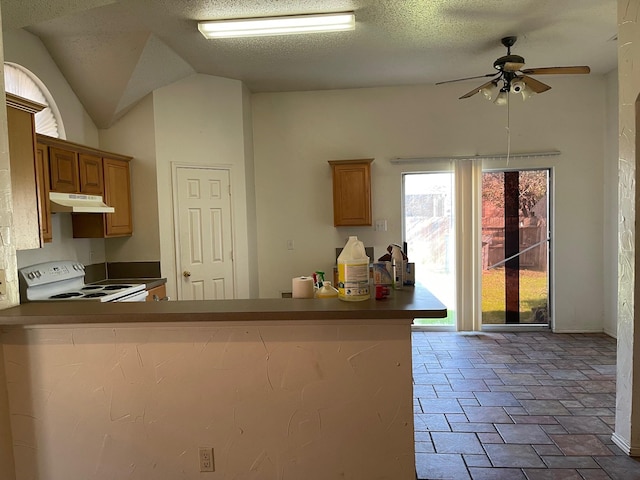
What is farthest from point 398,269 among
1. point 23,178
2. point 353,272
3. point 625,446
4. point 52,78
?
point 52,78

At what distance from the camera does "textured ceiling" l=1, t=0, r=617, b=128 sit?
115 inches

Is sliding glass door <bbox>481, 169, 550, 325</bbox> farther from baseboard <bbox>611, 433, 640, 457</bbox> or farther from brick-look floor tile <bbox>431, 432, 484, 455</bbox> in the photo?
brick-look floor tile <bbox>431, 432, 484, 455</bbox>

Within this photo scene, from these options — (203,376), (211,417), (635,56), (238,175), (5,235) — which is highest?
(635,56)

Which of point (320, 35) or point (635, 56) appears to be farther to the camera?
point (320, 35)

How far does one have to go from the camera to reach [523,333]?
473 cm

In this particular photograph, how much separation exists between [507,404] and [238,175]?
344cm

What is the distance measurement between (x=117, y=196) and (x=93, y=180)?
0.31 m

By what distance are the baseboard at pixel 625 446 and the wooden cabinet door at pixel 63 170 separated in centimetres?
434

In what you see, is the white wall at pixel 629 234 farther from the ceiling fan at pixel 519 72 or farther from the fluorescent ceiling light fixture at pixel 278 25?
the fluorescent ceiling light fixture at pixel 278 25

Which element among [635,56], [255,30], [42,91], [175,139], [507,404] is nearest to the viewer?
[635,56]

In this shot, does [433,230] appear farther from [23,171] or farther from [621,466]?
[23,171]

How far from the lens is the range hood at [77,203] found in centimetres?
304

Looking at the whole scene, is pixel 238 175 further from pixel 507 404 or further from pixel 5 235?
pixel 507 404

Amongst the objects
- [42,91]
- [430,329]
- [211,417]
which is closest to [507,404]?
[430,329]
